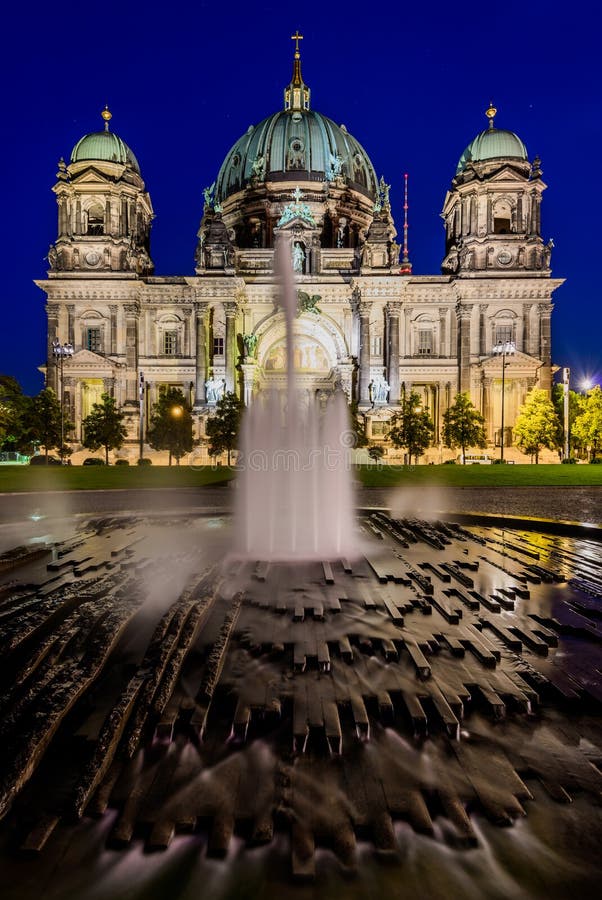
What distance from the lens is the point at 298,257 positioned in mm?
54375

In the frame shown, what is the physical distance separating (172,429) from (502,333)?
3233 cm

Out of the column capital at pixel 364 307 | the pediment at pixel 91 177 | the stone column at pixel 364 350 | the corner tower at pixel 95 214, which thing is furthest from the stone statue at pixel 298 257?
the pediment at pixel 91 177

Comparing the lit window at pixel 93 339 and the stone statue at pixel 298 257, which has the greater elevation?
the stone statue at pixel 298 257

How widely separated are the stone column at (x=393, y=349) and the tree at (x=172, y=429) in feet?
62.6

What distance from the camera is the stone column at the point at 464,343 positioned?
172ft

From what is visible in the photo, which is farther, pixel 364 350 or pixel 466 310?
pixel 466 310

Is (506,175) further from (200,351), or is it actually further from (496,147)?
(200,351)

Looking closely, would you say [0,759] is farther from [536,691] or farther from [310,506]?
[310,506]

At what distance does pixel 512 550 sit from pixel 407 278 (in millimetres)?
47108

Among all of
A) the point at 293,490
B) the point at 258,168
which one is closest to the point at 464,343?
the point at 258,168

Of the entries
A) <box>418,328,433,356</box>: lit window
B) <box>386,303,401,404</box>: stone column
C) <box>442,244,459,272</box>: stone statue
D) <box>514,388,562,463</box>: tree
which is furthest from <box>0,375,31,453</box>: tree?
<box>442,244,459,272</box>: stone statue

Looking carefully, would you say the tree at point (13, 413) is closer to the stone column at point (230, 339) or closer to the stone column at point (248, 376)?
the stone column at point (230, 339)

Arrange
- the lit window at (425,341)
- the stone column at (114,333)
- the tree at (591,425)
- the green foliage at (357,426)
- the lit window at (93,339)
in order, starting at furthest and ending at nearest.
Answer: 1. the lit window at (425,341)
2. the lit window at (93,339)
3. the stone column at (114,333)
4. the tree at (591,425)
5. the green foliage at (357,426)

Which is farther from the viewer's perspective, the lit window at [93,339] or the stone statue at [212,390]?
the lit window at [93,339]
